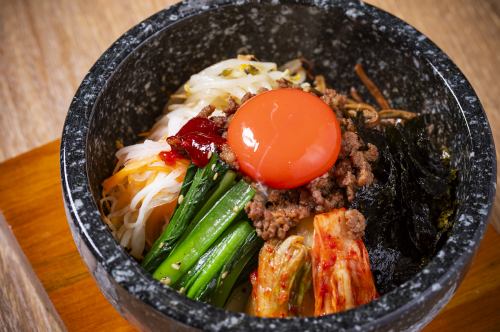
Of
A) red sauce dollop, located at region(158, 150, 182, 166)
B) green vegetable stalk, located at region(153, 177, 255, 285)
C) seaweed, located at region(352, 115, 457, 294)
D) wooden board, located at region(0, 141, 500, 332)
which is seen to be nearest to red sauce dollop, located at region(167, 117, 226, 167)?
red sauce dollop, located at region(158, 150, 182, 166)

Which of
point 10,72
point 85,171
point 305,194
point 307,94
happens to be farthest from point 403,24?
point 10,72

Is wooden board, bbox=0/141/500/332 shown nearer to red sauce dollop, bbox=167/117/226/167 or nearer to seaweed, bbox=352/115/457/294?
seaweed, bbox=352/115/457/294

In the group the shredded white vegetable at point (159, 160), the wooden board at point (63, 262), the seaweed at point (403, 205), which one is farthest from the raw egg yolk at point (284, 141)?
the wooden board at point (63, 262)

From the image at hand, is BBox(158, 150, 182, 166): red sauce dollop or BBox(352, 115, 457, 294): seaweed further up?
BBox(158, 150, 182, 166): red sauce dollop

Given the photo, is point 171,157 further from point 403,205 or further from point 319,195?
point 403,205

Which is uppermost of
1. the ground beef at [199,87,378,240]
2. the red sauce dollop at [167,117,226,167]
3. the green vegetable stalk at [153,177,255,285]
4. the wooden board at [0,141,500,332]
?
the red sauce dollop at [167,117,226,167]

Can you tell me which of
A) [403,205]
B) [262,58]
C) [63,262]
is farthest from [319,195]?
[63,262]

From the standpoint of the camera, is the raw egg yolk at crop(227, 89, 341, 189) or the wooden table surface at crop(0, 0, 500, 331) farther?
the wooden table surface at crop(0, 0, 500, 331)

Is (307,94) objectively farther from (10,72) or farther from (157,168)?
(10,72)
